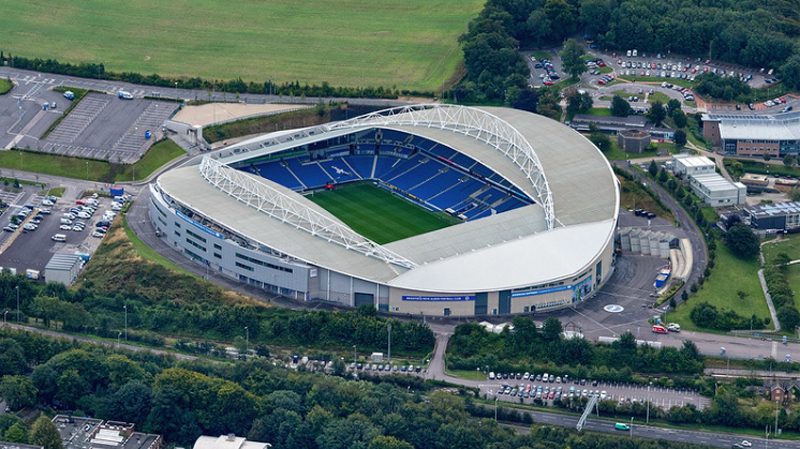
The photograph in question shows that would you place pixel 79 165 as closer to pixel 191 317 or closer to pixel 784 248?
pixel 191 317

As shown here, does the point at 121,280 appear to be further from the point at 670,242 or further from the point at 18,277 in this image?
the point at 670,242

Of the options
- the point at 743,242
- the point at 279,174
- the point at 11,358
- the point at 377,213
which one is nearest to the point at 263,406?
the point at 11,358

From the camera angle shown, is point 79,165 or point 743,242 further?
point 79,165

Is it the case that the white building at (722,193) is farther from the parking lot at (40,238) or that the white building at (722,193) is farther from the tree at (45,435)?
the tree at (45,435)

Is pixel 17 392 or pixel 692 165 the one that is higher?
pixel 692 165

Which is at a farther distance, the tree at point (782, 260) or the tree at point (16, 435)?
the tree at point (782, 260)

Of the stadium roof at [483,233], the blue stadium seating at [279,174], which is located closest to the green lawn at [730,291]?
the stadium roof at [483,233]

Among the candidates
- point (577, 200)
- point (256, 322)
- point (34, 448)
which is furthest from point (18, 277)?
point (577, 200)

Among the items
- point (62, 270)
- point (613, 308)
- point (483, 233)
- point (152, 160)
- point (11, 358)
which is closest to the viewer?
point (11, 358)
